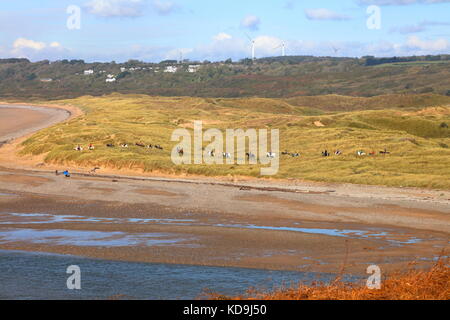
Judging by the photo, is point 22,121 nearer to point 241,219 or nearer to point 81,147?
point 81,147

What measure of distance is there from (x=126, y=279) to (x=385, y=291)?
8.08 m

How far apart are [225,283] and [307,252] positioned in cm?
515

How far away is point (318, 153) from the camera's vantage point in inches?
2290

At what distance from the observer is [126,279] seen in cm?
2172

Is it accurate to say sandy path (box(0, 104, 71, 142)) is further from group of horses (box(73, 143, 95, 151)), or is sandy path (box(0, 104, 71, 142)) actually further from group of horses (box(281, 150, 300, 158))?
group of horses (box(281, 150, 300, 158))

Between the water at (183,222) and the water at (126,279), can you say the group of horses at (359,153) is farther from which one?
the water at (126,279)

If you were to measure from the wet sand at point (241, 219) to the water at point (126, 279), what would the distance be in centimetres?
107

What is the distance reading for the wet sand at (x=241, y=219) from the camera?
25000 mm

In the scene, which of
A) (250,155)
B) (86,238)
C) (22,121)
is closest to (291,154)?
(250,155)

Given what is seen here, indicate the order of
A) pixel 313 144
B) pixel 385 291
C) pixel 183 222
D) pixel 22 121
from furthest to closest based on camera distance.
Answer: pixel 22 121 → pixel 313 144 → pixel 183 222 → pixel 385 291

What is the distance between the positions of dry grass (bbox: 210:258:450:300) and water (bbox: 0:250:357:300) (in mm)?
1953

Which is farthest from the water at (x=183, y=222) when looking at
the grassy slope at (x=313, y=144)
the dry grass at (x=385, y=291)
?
the grassy slope at (x=313, y=144)

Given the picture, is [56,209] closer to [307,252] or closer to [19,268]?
[19,268]
